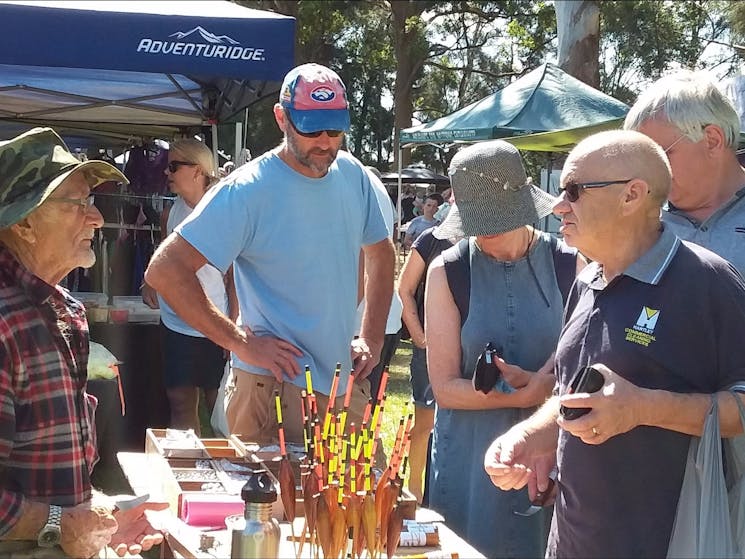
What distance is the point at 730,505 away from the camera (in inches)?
80.1

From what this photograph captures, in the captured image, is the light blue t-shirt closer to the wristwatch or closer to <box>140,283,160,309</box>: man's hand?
the wristwatch

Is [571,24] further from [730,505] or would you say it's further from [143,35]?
[730,505]

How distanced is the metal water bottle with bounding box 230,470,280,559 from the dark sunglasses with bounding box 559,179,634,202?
90cm

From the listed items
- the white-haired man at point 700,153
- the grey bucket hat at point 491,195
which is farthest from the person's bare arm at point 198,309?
the white-haired man at point 700,153

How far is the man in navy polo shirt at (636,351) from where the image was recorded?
75.4 inches

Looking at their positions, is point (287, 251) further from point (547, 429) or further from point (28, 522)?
point (28, 522)

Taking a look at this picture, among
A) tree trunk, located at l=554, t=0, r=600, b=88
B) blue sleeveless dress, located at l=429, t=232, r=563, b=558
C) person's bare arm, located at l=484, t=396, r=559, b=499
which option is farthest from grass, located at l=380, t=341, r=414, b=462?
tree trunk, located at l=554, t=0, r=600, b=88

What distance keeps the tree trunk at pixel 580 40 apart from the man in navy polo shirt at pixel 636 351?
41.5 ft

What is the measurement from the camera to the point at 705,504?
6.32 ft

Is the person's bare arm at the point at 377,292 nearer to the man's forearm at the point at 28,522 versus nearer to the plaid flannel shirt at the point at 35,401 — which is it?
the plaid flannel shirt at the point at 35,401

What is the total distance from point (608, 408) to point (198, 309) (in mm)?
1525

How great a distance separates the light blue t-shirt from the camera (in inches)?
118

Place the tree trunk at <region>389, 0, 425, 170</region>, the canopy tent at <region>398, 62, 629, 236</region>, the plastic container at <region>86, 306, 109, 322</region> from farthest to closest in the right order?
the tree trunk at <region>389, 0, 425, 170</region> → the canopy tent at <region>398, 62, 629, 236</region> → the plastic container at <region>86, 306, 109, 322</region>

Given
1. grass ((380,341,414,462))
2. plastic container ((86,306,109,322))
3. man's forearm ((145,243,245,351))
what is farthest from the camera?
grass ((380,341,414,462))
